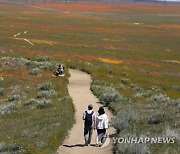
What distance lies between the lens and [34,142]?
14.4 meters

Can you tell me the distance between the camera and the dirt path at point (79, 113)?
14477 millimetres

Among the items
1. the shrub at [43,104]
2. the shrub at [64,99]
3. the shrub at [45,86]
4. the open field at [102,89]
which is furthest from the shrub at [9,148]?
the shrub at [45,86]

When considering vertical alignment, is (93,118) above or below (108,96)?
above

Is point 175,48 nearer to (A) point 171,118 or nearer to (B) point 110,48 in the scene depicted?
(B) point 110,48

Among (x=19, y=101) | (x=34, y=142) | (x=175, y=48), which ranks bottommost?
(x=175, y=48)

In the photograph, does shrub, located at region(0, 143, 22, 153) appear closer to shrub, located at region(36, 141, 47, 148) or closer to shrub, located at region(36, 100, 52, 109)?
shrub, located at region(36, 141, 47, 148)

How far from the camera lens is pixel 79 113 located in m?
20.5

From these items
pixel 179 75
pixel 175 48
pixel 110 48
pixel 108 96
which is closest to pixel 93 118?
pixel 108 96

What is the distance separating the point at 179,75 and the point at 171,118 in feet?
123

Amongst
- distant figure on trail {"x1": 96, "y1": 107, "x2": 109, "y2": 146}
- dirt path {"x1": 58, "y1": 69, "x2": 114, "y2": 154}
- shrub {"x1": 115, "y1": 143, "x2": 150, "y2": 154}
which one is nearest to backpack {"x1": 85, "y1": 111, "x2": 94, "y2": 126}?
distant figure on trail {"x1": 96, "y1": 107, "x2": 109, "y2": 146}

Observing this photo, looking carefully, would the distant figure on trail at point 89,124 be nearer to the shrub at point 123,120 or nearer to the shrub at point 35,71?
the shrub at point 123,120

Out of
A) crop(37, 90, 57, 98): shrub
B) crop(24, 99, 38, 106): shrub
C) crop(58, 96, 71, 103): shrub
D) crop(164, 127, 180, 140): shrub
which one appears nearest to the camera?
crop(164, 127, 180, 140): shrub

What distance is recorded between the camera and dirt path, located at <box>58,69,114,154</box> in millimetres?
14477

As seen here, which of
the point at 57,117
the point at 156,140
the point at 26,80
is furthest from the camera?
the point at 26,80
